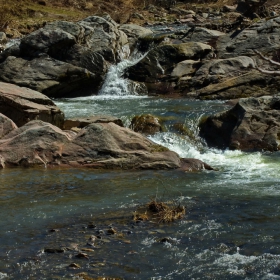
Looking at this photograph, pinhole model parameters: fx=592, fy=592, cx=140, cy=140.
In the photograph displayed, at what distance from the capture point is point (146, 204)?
1060 centimetres

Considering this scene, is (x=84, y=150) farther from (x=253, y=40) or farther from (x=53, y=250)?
(x=253, y=40)

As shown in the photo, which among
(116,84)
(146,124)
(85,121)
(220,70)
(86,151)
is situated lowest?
(86,151)

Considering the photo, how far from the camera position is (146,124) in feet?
63.4

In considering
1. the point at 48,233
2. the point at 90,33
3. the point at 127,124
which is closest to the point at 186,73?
the point at 90,33

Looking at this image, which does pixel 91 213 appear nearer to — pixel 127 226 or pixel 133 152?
pixel 127 226

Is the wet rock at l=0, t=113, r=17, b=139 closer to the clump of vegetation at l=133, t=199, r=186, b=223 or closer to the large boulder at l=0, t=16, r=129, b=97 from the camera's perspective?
the clump of vegetation at l=133, t=199, r=186, b=223

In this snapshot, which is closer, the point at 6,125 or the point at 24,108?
the point at 6,125

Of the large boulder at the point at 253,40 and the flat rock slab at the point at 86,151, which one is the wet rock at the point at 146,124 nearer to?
the flat rock slab at the point at 86,151

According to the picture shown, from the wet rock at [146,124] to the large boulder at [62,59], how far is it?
277 inches

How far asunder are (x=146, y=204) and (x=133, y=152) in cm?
440

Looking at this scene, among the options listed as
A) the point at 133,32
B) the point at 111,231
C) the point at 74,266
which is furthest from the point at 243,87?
the point at 74,266

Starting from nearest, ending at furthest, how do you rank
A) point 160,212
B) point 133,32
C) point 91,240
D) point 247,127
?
point 91,240
point 160,212
point 247,127
point 133,32

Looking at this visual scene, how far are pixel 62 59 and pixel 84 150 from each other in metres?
12.9

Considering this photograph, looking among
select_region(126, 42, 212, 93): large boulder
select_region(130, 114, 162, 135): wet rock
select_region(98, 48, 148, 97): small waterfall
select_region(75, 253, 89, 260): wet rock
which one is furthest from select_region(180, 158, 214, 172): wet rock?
select_region(126, 42, 212, 93): large boulder
